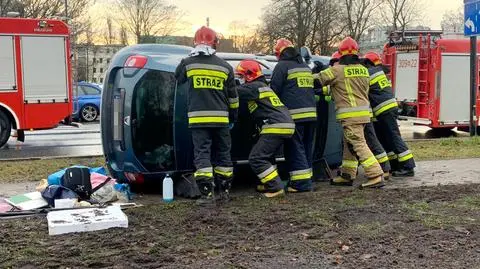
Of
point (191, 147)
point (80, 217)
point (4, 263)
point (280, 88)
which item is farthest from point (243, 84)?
point (4, 263)

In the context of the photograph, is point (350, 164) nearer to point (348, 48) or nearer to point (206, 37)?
point (348, 48)

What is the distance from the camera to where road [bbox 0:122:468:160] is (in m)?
12.0

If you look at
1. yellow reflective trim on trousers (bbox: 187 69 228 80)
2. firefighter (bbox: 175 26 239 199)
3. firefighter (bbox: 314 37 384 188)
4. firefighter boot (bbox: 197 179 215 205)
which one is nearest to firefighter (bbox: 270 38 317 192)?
firefighter (bbox: 314 37 384 188)

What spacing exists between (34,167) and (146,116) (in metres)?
3.33

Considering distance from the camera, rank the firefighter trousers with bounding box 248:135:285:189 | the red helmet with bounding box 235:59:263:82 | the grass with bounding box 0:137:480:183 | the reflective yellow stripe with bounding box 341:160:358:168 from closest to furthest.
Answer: the firefighter trousers with bounding box 248:135:285:189 → the red helmet with bounding box 235:59:263:82 → the reflective yellow stripe with bounding box 341:160:358:168 → the grass with bounding box 0:137:480:183

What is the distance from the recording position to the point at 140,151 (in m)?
6.58

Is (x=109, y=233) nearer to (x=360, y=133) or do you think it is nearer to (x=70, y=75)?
(x=360, y=133)

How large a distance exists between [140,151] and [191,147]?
22.6 inches

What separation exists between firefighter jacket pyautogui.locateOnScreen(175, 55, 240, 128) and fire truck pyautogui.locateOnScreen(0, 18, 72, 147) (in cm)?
744

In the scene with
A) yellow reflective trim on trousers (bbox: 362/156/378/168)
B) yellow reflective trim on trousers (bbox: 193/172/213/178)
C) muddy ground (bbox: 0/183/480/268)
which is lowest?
muddy ground (bbox: 0/183/480/268)

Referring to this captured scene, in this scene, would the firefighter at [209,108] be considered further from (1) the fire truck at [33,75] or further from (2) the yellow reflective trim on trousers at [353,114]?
(1) the fire truck at [33,75]

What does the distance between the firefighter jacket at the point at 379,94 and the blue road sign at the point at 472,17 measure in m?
5.97

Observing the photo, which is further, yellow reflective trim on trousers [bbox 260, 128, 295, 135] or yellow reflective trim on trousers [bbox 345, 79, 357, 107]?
yellow reflective trim on trousers [bbox 345, 79, 357, 107]

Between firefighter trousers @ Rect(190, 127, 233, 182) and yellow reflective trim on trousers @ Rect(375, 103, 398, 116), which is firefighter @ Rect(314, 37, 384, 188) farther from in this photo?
firefighter trousers @ Rect(190, 127, 233, 182)
